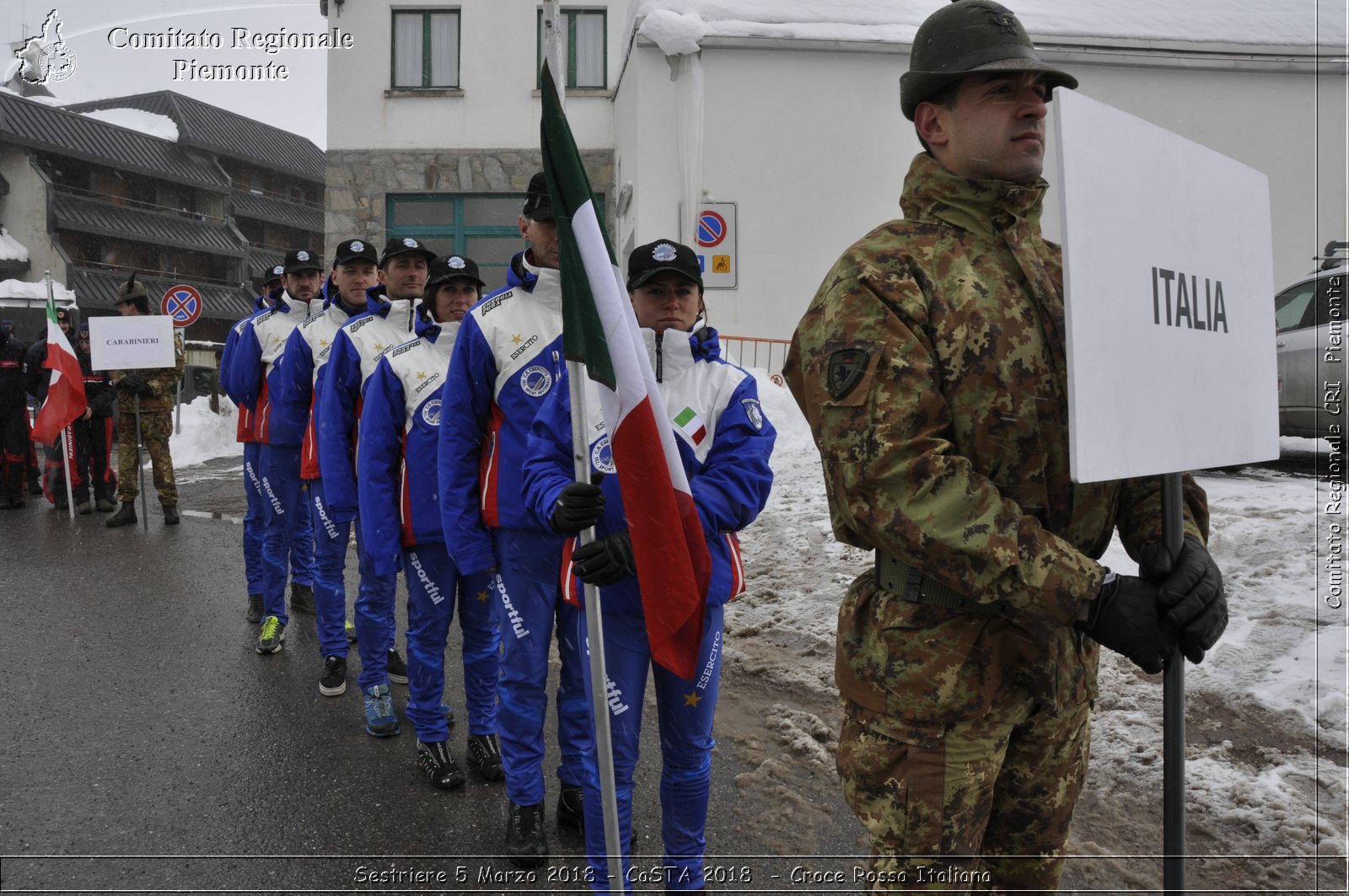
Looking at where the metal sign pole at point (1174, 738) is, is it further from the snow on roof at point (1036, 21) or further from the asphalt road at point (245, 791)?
the snow on roof at point (1036, 21)

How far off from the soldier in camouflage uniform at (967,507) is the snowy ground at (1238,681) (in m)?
→ 1.99

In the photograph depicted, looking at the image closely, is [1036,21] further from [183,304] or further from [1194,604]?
[1194,604]

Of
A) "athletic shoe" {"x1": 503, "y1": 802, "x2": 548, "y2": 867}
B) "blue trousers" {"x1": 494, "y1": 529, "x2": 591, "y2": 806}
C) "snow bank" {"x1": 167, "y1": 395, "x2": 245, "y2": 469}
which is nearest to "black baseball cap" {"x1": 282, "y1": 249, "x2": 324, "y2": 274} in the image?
"blue trousers" {"x1": 494, "y1": 529, "x2": 591, "y2": 806}

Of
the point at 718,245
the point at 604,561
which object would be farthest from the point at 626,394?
the point at 718,245

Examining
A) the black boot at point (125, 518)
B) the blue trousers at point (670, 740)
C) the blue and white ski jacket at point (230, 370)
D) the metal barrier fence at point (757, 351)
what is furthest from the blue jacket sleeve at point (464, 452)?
the metal barrier fence at point (757, 351)

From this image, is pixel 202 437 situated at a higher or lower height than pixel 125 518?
higher

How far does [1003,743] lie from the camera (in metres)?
2.00

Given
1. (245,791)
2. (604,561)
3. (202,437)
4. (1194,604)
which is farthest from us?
(202,437)

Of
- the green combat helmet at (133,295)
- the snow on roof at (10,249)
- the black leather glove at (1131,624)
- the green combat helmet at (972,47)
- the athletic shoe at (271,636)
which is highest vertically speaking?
the snow on roof at (10,249)

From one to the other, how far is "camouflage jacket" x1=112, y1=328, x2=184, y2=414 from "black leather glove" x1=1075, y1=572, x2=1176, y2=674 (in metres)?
11.5

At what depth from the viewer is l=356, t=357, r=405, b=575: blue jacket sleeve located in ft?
14.1

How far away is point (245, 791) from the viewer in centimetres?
416

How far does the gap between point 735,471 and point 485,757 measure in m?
2.06

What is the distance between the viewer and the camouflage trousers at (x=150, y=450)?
1125cm
